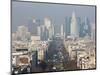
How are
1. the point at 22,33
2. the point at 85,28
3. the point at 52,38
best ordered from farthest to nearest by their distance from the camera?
the point at 85,28
the point at 52,38
the point at 22,33

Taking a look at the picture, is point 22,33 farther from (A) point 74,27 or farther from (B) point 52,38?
(A) point 74,27


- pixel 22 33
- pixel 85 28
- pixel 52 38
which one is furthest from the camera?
pixel 85 28

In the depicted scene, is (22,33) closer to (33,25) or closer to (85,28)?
(33,25)

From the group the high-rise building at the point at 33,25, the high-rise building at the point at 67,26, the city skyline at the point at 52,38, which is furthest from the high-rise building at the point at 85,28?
the high-rise building at the point at 33,25

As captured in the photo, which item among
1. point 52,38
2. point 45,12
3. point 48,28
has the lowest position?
point 52,38

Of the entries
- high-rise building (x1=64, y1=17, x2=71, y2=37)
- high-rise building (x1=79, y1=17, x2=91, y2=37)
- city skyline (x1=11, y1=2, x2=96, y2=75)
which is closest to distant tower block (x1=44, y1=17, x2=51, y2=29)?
city skyline (x1=11, y1=2, x2=96, y2=75)

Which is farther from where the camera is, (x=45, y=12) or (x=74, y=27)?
(x=74, y=27)

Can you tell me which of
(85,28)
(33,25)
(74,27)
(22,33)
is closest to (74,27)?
(74,27)

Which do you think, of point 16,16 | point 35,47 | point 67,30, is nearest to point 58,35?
point 67,30

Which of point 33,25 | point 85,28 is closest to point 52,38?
point 33,25

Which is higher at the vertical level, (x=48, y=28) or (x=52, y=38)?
(x=48, y=28)

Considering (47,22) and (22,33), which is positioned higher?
(47,22)
